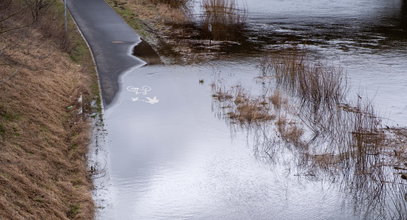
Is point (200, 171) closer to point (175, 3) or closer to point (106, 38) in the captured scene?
point (106, 38)

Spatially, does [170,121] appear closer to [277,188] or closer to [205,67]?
[277,188]

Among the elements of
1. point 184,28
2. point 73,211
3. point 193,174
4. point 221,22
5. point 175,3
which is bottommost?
point 193,174

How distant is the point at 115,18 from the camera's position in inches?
1319

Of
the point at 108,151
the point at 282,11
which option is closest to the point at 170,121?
the point at 108,151

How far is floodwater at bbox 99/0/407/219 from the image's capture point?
1238 cm

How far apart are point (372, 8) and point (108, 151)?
29.8 metres

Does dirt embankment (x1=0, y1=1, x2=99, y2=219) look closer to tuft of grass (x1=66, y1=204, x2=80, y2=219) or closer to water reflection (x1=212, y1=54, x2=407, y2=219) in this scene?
tuft of grass (x1=66, y1=204, x2=80, y2=219)

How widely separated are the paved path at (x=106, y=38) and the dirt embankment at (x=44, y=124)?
54 centimetres

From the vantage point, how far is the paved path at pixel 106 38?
70.7 ft

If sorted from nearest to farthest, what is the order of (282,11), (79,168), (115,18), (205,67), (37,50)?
(79,168), (37,50), (205,67), (115,18), (282,11)

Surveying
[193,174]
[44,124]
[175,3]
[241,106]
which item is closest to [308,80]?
[241,106]

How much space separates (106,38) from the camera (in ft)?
91.1

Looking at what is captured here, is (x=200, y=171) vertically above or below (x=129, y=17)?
Answer: below

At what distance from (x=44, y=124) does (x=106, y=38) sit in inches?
516
